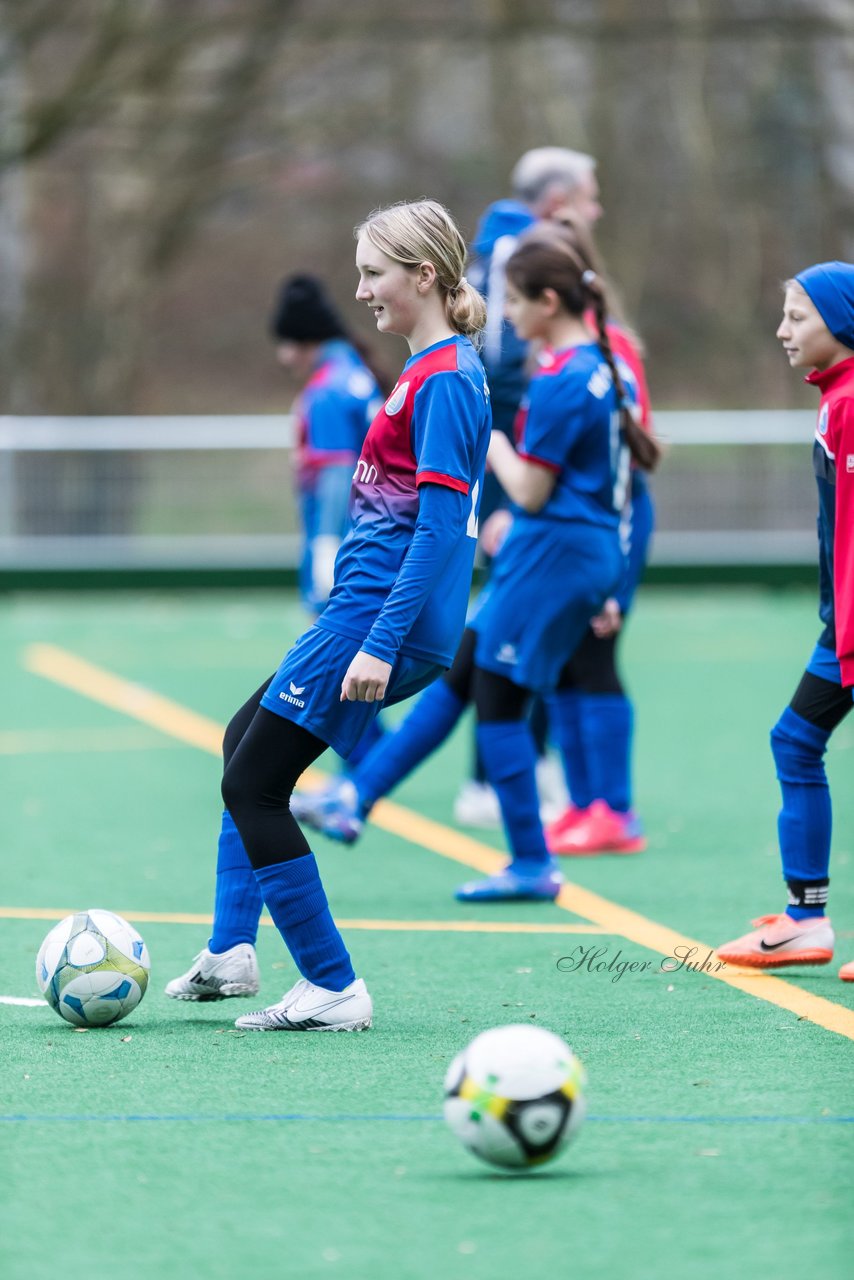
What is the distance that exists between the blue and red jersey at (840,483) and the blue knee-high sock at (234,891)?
5.19 feet

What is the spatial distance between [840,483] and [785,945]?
1.38 metres

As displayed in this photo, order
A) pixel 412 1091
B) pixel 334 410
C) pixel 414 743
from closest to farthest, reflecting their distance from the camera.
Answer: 1. pixel 412 1091
2. pixel 414 743
3. pixel 334 410

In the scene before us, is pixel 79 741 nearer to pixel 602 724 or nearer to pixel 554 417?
pixel 602 724

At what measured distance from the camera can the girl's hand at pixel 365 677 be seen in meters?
5.02

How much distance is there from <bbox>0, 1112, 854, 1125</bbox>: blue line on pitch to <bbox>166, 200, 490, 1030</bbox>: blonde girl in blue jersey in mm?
738

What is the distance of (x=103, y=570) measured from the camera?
1881cm

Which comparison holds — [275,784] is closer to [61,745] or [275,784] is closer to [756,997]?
[756,997]

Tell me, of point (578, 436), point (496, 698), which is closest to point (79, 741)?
point (496, 698)

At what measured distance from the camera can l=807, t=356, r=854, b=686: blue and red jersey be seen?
→ 17.8 feet

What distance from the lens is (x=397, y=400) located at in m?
5.17

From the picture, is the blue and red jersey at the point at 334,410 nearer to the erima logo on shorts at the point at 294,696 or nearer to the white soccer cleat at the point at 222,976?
the white soccer cleat at the point at 222,976

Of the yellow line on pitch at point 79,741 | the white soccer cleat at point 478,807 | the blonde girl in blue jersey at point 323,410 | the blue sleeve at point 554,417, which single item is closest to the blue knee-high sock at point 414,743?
the blue sleeve at point 554,417

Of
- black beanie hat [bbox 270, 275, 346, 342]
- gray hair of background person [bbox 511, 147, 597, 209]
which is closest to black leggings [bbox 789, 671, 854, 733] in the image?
gray hair of background person [bbox 511, 147, 597, 209]

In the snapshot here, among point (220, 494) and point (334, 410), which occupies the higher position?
point (334, 410)
